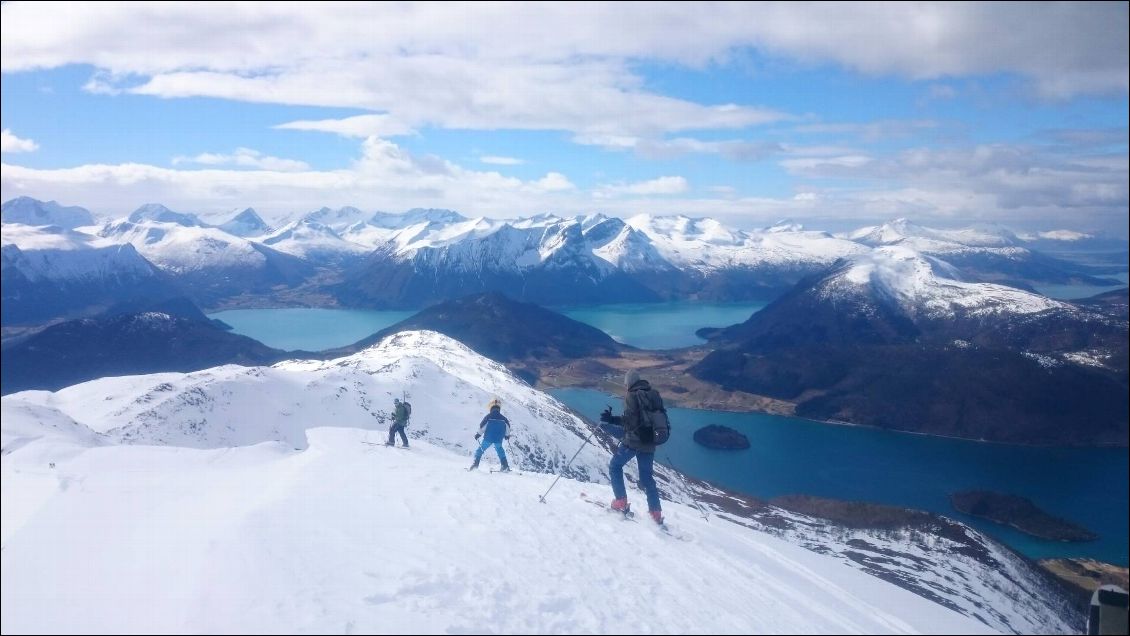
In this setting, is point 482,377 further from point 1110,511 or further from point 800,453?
point 1110,511

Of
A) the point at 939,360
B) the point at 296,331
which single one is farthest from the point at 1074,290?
the point at 296,331

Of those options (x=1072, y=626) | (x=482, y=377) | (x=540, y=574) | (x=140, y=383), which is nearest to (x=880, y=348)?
(x=482, y=377)

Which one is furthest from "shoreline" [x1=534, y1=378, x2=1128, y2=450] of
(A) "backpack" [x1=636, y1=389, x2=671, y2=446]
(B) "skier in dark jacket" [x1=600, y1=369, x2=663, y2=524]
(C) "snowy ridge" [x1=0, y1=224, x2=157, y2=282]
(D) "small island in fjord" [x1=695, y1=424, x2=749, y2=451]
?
(A) "backpack" [x1=636, y1=389, x2=671, y2=446]

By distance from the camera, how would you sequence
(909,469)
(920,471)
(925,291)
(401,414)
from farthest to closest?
(925,291) → (909,469) → (920,471) → (401,414)

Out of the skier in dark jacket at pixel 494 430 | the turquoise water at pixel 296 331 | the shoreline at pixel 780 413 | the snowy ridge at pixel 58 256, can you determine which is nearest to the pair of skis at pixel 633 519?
the skier in dark jacket at pixel 494 430

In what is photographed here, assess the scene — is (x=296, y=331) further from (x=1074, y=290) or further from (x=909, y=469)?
(x=1074, y=290)

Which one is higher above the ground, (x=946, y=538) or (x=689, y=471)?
(x=946, y=538)
